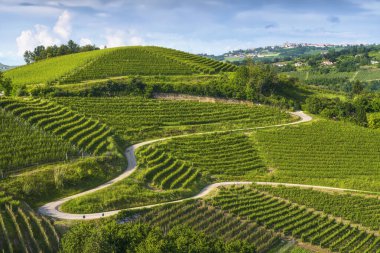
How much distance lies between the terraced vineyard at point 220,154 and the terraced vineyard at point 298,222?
24.0 feet

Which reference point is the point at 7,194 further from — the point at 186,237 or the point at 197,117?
the point at 197,117

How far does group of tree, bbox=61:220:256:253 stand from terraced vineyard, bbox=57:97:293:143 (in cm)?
2819

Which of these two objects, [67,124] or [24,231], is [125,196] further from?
[67,124]

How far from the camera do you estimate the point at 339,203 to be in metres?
45.6

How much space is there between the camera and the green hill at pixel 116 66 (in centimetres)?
8700

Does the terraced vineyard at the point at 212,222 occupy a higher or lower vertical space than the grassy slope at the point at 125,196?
lower

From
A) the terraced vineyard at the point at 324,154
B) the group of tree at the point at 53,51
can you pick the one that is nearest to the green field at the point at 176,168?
the terraced vineyard at the point at 324,154

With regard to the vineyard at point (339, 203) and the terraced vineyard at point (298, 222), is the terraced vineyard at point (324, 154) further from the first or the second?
the terraced vineyard at point (298, 222)

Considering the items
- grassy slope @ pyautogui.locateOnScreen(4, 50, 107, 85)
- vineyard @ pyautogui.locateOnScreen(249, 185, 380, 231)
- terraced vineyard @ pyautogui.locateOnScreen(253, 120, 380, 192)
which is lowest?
vineyard @ pyautogui.locateOnScreen(249, 185, 380, 231)

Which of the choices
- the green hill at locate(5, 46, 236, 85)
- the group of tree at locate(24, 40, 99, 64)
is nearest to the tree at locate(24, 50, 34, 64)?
the group of tree at locate(24, 40, 99, 64)

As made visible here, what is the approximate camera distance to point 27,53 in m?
145

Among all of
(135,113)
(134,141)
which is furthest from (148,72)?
(134,141)

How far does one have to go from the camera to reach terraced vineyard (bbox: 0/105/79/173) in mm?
41500

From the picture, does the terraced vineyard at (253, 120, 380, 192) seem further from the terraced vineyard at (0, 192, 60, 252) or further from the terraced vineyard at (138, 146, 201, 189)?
the terraced vineyard at (0, 192, 60, 252)
